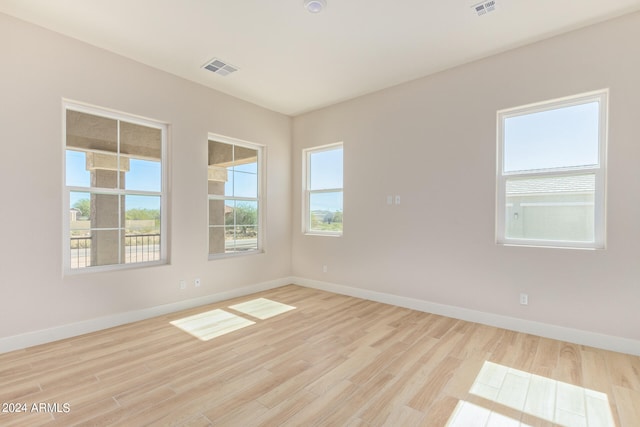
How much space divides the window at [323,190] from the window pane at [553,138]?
93.7 inches

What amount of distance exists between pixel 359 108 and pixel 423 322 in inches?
122

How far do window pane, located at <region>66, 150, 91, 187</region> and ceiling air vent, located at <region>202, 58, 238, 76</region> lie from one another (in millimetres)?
1709

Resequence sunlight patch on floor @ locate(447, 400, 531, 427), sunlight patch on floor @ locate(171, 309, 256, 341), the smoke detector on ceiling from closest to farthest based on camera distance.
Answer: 1. sunlight patch on floor @ locate(447, 400, 531, 427)
2. the smoke detector on ceiling
3. sunlight patch on floor @ locate(171, 309, 256, 341)

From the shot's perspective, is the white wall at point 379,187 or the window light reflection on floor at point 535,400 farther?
the white wall at point 379,187

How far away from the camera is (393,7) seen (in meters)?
2.56

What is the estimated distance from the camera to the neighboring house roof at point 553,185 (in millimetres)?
2922

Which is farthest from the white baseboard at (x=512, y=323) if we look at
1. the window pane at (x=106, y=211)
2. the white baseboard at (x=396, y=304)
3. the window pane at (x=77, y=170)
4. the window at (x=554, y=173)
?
the window pane at (x=77, y=170)

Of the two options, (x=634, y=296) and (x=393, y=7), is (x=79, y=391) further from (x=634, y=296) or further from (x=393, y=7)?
(x=634, y=296)

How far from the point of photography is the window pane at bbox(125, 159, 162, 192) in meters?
3.56

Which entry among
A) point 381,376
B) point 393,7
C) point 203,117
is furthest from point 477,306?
point 203,117

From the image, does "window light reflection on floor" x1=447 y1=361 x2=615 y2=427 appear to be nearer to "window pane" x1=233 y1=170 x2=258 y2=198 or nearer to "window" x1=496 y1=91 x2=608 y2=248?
"window" x1=496 y1=91 x2=608 y2=248

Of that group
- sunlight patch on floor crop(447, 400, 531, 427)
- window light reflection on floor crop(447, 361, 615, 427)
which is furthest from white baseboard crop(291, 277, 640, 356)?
sunlight patch on floor crop(447, 400, 531, 427)

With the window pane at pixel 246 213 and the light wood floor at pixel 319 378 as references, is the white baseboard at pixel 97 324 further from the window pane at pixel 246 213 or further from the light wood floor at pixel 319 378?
the window pane at pixel 246 213

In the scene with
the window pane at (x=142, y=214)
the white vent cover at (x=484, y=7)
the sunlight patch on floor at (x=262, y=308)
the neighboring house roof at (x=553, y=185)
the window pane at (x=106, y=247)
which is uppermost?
the white vent cover at (x=484, y=7)
